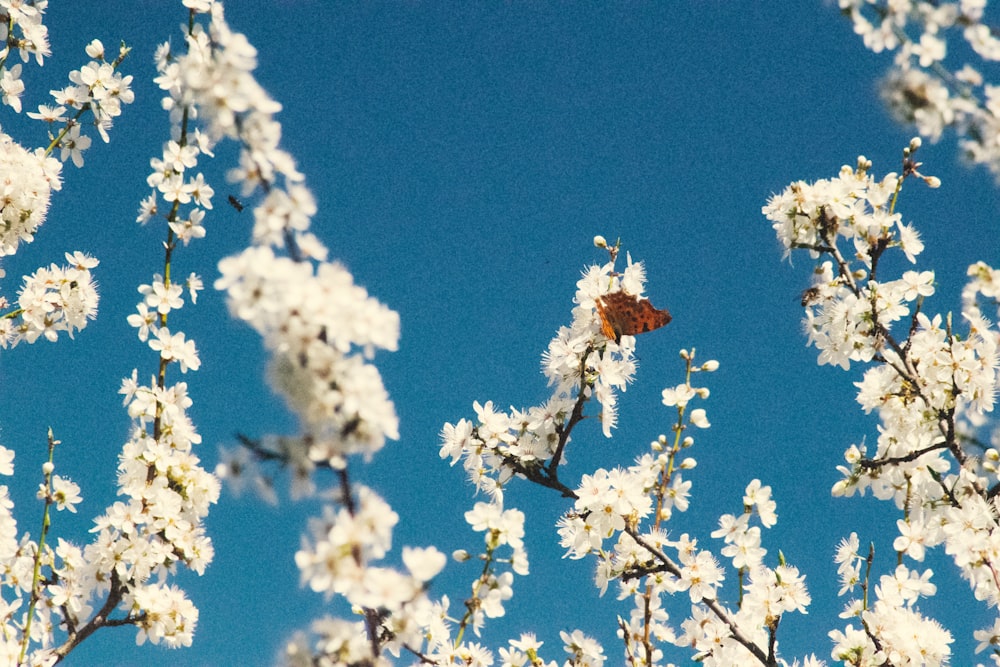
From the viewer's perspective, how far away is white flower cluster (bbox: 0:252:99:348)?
521 centimetres

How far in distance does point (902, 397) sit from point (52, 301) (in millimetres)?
5249

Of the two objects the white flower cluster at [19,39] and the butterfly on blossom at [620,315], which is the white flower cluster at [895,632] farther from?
the white flower cluster at [19,39]

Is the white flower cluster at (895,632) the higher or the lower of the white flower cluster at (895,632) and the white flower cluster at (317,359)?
the higher

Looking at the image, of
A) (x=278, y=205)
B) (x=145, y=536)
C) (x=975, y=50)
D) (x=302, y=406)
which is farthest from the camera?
(x=145, y=536)

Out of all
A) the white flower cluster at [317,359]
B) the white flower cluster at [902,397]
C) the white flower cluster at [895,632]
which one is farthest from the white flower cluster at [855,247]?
the white flower cluster at [317,359]

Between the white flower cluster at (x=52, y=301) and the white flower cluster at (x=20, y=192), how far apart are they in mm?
333

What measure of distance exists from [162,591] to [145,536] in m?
0.31

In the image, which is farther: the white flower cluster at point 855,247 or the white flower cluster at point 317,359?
the white flower cluster at point 855,247

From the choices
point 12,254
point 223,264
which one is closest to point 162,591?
point 12,254

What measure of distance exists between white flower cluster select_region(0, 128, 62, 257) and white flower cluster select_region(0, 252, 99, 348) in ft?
1.09

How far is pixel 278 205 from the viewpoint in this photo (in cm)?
242

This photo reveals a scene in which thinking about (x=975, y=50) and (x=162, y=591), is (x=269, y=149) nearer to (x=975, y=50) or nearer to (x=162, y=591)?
(x=975, y=50)

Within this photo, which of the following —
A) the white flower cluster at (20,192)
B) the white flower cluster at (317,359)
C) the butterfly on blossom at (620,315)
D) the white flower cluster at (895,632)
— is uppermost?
the white flower cluster at (20,192)

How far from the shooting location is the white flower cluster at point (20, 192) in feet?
17.4
